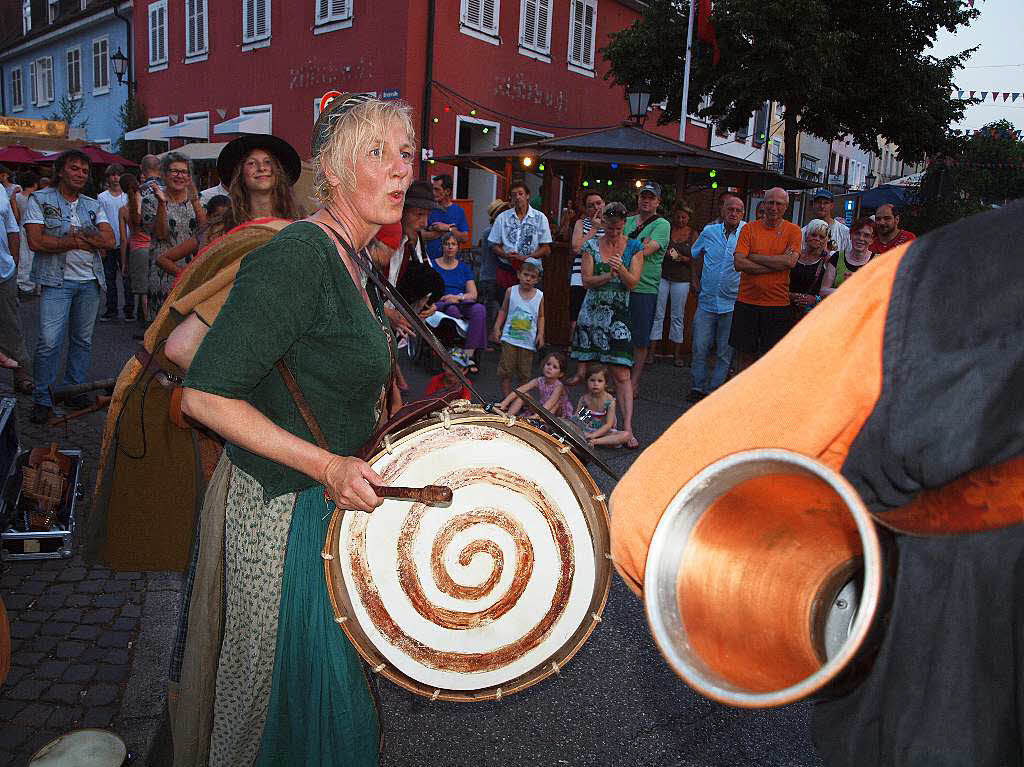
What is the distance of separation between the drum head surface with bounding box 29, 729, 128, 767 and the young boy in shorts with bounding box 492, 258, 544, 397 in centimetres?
479

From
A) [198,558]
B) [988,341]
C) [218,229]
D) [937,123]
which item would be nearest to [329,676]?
[198,558]

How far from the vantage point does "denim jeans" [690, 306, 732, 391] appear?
26.0 ft

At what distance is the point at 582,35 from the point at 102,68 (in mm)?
15812

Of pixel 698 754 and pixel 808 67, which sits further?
pixel 808 67

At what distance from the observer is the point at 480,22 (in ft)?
60.7

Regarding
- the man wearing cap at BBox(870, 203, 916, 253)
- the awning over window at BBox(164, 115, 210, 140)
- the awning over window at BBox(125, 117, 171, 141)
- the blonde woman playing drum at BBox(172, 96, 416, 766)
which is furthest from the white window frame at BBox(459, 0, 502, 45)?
the blonde woman playing drum at BBox(172, 96, 416, 766)

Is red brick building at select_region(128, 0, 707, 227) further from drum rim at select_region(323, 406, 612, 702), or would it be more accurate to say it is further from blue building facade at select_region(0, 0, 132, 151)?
drum rim at select_region(323, 406, 612, 702)

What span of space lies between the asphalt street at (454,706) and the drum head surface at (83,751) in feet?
0.42

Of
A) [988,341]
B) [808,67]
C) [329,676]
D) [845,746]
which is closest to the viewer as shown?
[988,341]

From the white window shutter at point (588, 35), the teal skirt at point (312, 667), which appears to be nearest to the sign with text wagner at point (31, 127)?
the white window shutter at point (588, 35)

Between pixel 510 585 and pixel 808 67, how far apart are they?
69.0 ft

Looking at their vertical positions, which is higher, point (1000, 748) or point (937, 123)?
point (937, 123)

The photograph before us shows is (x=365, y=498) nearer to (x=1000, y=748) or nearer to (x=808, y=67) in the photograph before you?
(x=1000, y=748)

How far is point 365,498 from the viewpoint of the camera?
1.61 metres
